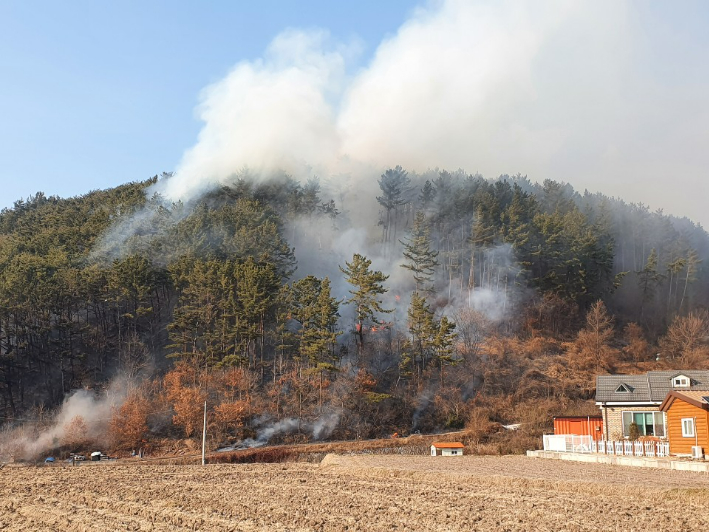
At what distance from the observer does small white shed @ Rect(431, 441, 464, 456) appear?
48.8 meters

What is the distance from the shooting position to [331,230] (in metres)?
111

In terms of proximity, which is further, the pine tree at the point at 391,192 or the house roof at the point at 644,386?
the pine tree at the point at 391,192

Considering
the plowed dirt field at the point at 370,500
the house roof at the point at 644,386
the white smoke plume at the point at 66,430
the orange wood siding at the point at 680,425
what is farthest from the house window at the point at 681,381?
the white smoke plume at the point at 66,430

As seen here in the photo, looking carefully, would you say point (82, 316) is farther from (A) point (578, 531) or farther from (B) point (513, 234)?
(A) point (578, 531)

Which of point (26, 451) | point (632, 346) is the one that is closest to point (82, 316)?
point (26, 451)

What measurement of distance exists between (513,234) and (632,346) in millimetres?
19453

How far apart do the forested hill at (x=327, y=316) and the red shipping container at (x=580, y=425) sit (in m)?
8.58

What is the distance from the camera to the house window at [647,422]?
4131cm

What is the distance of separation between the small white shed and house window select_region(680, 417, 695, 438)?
16.0 meters

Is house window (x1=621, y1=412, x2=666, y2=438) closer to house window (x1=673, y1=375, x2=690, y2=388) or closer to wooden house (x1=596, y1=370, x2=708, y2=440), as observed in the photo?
wooden house (x1=596, y1=370, x2=708, y2=440)

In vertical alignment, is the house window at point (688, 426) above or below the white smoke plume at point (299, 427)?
above

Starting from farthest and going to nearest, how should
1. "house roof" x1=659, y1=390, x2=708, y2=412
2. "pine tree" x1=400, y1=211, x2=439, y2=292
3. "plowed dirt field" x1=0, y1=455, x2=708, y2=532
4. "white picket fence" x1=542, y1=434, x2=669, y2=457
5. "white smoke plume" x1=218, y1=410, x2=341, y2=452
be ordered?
"pine tree" x1=400, y1=211, x2=439, y2=292 → "white smoke plume" x1=218, y1=410, x2=341, y2=452 → "white picket fence" x1=542, y1=434, x2=669, y2=457 → "house roof" x1=659, y1=390, x2=708, y2=412 → "plowed dirt field" x1=0, y1=455, x2=708, y2=532

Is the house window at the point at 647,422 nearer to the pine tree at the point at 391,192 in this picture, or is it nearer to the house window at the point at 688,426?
the house window at the point at 688,426

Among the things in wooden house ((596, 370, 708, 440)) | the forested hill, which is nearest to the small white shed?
wooden house ((596, 370, 708, 440))
